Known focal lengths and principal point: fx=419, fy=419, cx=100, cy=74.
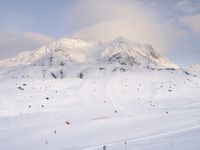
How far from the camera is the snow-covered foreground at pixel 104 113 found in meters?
25.1

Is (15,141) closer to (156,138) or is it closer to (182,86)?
(156,138)

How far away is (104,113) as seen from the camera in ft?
133

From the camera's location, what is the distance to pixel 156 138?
23266mm

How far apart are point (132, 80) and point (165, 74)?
11056 millimetres

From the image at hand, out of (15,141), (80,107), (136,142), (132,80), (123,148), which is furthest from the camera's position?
(132,80)

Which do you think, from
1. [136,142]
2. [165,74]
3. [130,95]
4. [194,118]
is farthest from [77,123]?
[165,74]

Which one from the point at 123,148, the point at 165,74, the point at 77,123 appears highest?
the point at 165,74

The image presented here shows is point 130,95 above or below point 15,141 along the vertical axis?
above

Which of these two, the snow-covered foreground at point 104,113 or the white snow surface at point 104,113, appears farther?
the snow-covered foreground at point 104,113

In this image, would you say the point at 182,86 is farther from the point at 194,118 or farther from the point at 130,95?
the point at 194,118

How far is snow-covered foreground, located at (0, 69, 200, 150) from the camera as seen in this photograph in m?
25.1

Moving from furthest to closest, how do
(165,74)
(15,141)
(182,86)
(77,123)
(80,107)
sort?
(165,74) → (182,86) → (80,107) → (77,123) → (15,141)

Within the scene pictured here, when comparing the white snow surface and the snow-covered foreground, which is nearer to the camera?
the white snow surface

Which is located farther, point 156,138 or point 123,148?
point 156,138
